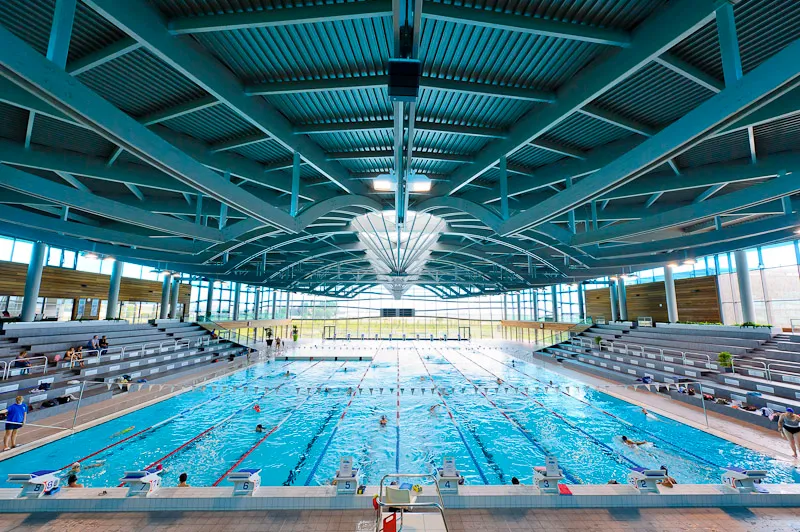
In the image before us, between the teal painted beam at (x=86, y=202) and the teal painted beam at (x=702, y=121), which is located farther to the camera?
the teal painted beam at (x=86, y=202)

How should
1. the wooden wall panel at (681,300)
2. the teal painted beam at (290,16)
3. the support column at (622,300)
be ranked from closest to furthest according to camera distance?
the teal painted beam at (290,16)
the wooden wall panel at (681,300)
the support column at (622,300)

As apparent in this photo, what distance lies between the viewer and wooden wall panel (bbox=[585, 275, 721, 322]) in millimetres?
21156

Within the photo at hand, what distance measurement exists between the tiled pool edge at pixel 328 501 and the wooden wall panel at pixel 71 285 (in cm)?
1719

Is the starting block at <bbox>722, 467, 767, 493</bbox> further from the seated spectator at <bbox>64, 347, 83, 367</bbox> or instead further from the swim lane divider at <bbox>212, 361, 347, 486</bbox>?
the seated spectator at <bbox>64, 347, 83, 367</bbox>

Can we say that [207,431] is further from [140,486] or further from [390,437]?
[140,486]

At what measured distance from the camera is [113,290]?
20328 millimetres

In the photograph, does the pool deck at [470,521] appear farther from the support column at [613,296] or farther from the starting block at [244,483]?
the support column at [613,296]

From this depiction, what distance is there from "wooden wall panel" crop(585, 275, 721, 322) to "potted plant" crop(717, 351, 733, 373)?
10.0m

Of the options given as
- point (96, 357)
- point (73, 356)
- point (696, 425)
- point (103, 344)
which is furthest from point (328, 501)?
point (103, 344)

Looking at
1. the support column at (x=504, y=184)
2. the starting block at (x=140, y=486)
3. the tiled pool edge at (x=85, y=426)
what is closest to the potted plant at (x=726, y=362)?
the support column at (x=504, y=184)

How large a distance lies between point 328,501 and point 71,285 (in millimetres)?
22973

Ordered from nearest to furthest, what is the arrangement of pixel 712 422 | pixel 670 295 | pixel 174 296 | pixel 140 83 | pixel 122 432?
pixel 140 83, pixel 122 432, pixel 712 422, pixel 670 295, pixel 174 296

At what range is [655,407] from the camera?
11.8m

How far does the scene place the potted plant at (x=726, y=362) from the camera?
13.1 meters
